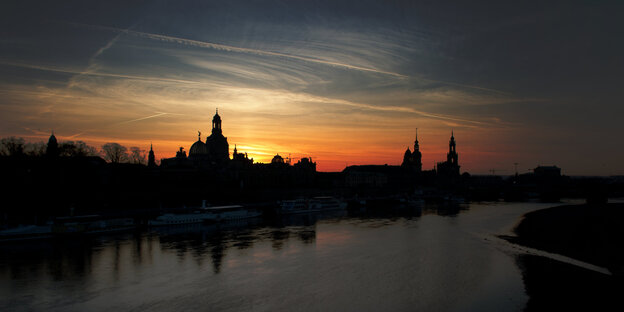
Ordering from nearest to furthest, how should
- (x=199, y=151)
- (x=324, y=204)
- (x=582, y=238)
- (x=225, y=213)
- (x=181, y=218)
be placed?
(x=582, y=238), (x=181, y=218), (x=225, y=213), (x=324, y=204), (x=199, y=151)

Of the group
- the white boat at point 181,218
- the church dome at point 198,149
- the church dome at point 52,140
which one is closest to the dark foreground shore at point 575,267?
the white boat at point 181,218

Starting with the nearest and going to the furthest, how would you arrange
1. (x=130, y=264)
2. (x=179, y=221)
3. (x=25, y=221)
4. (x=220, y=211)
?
(x=130, y=264) → (x=25, y=221) → (x=179, y=221) → (x=220, y=211)

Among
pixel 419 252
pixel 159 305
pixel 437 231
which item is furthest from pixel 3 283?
pixel 437 231

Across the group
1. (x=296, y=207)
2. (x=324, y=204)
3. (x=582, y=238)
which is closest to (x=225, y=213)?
(x=296, y=207)

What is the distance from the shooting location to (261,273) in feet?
132

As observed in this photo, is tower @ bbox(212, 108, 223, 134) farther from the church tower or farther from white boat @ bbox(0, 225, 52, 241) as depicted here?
white boat @ bbox(0, 225, 52, 241)

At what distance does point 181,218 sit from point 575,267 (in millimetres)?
58519

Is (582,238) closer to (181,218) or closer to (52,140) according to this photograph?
(181,218)

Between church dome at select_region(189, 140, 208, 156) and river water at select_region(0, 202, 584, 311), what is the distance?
98.8 metres

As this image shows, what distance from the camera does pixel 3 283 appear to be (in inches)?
1423

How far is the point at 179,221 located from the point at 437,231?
4247cm

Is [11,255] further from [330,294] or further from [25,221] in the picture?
[330,294]

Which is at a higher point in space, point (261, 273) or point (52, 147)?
point (52, 147)

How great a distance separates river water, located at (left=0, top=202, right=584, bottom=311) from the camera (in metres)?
31.3
